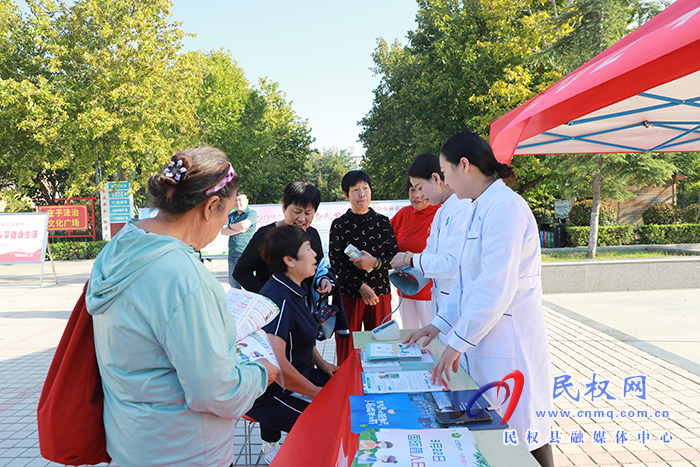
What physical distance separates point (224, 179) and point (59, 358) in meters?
0.74

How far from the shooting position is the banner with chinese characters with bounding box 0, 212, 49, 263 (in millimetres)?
11164

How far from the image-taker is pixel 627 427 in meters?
3.47

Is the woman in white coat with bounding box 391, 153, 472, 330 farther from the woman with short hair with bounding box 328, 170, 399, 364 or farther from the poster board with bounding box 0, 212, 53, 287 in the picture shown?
Answer: the poster board with bounding box 0, 212, 53, 287

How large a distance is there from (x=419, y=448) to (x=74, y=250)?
21.6m

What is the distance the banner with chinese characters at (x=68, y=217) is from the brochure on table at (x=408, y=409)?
63.2ft

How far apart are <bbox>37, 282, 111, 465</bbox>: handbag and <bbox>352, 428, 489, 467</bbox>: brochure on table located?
81cm

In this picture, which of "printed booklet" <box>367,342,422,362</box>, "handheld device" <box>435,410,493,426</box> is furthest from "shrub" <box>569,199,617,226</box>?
"handheld device" <box>435,410,493,426</box>

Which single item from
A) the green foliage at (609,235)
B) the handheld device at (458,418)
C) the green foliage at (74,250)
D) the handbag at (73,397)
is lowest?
the green foliage at (74,250)

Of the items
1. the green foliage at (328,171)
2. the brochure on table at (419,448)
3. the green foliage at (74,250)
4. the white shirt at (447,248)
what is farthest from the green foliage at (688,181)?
the green foliage at (328,171)

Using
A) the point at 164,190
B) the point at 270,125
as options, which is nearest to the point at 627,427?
the point at 164,190

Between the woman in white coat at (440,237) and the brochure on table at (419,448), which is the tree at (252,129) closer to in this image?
the woman in white coat at (440,237)

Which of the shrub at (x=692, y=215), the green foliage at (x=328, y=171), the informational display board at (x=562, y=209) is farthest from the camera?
the green foliage at (x=328, y=171)

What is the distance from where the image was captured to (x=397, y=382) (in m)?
1.92

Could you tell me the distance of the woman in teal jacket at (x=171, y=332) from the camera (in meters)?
1.19
